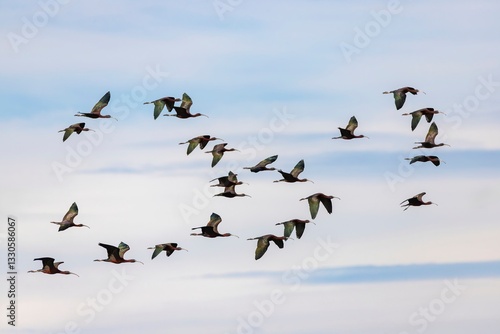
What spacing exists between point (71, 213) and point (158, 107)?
10.7 metres

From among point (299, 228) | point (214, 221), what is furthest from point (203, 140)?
point (299, 228)

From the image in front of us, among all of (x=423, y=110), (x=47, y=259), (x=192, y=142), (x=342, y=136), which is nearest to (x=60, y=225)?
(x=47, y=259)

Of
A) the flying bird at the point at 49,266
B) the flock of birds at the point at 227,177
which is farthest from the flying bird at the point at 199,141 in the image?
the flying bird at the point at 49,266

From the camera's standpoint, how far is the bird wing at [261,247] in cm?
10094

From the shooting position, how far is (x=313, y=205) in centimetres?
10312

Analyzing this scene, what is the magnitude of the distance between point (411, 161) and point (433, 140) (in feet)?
17.1

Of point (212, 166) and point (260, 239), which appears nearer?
point (260, 239)

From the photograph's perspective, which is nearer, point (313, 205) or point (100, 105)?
point (313, 205)

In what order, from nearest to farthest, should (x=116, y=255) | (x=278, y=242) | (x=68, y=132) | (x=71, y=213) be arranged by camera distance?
(x=278, y=242), (x=71, y=213), (x=116, y=255), (x=68, y=132)

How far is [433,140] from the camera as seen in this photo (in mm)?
109312

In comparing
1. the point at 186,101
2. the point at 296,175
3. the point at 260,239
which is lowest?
the point at 260,239

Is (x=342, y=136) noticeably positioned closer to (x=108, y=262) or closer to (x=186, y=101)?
(x=186, y=101)

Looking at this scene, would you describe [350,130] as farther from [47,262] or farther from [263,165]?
[47,262]

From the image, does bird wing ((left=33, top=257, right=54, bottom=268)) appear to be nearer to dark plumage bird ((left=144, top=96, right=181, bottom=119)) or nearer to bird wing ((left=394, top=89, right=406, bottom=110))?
dark plumage bird ((left=144, top=96, right=181, bottom=119))
